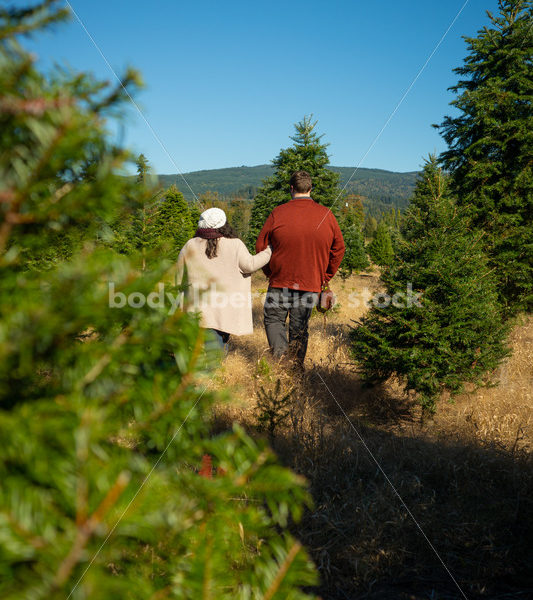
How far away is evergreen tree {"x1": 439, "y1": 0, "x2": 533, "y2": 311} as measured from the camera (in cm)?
783

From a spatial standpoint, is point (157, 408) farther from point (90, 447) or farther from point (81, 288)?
point (81, 288)

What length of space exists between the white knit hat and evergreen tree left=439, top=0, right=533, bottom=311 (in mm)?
5641

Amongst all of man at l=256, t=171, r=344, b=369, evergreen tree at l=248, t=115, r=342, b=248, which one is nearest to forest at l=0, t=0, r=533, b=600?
man at l=256, t=171, r=344, b=369

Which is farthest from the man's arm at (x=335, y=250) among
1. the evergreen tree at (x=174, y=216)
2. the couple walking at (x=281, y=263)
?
the evergreen tree at (x=174, y=216)

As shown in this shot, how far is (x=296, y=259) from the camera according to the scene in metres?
4.76

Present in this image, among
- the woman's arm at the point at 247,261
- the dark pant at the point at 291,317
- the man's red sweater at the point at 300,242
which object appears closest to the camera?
the woman's arm at the point at 247,261

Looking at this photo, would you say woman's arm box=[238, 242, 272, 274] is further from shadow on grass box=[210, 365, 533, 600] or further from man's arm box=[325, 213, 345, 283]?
shadow on grass box=[210, 365, 533, 600]

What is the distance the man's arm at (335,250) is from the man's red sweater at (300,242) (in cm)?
3

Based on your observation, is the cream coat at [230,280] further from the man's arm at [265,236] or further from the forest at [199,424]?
the forest at [199,424]

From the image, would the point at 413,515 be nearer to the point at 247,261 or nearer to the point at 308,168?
the point at 247,261

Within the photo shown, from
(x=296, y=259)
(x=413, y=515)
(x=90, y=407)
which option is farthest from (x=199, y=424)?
(x=296, y=259)

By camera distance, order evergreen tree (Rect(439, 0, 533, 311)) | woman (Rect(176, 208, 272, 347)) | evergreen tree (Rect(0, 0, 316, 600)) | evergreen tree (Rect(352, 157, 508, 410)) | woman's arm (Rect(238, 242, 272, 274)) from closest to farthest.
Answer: evergreen tree (Rect(0, 0, 316, 600)) < evergreen tree (Rect(352, 157, 508, 410)) < woman (Rect(176, 208, 272, 347)) < woman's arm (Rect(238, 242, 272, 274)) < evergreen tree (Rect(439, 0, 533, 311))

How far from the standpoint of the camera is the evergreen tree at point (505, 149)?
25.7 feet

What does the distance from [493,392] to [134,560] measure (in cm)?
465
